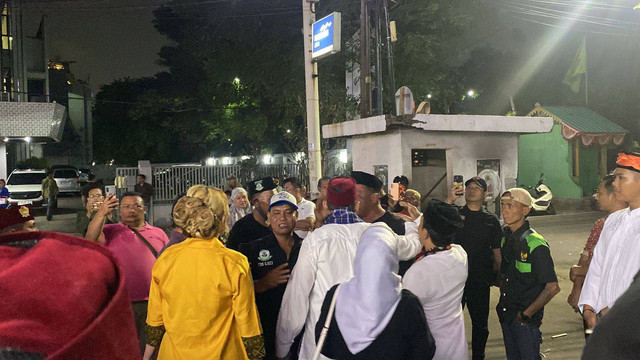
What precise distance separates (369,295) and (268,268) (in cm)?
185

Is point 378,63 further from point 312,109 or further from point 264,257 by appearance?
point 264,257

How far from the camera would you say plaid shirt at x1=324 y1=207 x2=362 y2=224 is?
349 centimetres

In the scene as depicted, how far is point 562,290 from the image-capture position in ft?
27.4

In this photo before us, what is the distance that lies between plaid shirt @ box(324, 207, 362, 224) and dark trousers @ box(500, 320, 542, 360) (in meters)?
2.00

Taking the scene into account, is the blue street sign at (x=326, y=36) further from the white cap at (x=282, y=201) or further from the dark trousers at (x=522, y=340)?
the dark trousers at (x=522, y=340)

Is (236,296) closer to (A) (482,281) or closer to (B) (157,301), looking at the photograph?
(B) (157,301)

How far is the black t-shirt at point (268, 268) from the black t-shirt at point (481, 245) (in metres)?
1.93

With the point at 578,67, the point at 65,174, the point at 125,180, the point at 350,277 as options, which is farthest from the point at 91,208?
the point at 65,174

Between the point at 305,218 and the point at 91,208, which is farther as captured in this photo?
the point at 305,218

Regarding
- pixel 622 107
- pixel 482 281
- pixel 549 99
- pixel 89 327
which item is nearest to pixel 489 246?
pixel 482 281

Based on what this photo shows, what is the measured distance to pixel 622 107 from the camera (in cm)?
2592

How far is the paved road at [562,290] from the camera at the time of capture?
5.71 m

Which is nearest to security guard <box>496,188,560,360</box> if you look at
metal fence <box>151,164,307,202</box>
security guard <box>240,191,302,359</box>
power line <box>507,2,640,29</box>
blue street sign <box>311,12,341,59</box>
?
security guard <box>240,191,302,359</box>

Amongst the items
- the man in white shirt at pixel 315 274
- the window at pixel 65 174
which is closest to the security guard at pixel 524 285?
the man in white shirt at pixel 315 274
